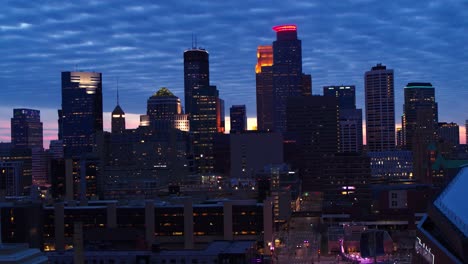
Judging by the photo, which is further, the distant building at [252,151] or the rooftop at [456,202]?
the distant building at [252,151]

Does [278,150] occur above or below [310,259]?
above

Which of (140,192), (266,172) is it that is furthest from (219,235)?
(266,172)

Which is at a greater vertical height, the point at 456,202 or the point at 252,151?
the point at 252,151

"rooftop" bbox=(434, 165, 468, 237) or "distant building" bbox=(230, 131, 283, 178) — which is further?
"distant building" bbox=(230, 131, 283, 178)

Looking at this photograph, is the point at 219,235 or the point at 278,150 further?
the point at 278,150

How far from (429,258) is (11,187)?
16555cm

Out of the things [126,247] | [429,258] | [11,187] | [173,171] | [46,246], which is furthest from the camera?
[11,187]

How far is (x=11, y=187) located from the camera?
7776 inches

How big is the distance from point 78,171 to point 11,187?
26.0m

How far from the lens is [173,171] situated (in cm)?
18038

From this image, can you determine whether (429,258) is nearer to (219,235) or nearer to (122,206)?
(219,235)

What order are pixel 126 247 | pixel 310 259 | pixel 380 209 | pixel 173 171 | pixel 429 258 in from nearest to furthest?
pixel 429 258 → pixel 126 247 → pixel 310 259 → pixel 380 209 → pixel 173 171

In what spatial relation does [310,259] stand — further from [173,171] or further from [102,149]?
[102,149]

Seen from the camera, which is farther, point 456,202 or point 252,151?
point 252,151
